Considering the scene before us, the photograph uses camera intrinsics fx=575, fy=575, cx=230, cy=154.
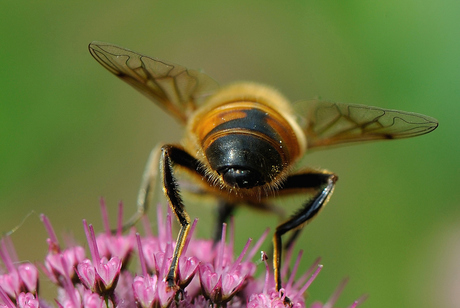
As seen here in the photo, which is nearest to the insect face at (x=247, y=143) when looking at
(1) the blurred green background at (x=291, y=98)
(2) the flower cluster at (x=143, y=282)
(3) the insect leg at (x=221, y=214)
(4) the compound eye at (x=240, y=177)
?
(4) the compound eye at (x=240, y=177)

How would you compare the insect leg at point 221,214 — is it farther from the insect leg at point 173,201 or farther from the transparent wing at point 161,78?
the insect leg at point 173,201

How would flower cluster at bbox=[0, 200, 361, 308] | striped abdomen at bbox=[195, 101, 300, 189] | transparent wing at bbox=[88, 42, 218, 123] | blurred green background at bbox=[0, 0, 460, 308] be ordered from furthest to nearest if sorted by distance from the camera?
blurred green background at bbox=[0, 0, 460, 308] < transparent wing at bbox=[88, 42, 218, 123] < flower cluster at bbox=[0, 200, 361, 308] < striped abdomen at bbox=[195, 101, 300, 189]

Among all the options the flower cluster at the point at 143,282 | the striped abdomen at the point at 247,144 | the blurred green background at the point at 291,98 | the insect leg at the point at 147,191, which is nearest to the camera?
the striped abdomen at the point at 247,144

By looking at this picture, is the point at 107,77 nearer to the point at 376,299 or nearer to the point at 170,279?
the point at 376,299

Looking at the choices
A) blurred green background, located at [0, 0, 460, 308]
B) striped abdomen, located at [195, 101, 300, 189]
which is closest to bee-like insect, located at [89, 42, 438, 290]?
striped abdomen, located at [195, 101, 300, 189]

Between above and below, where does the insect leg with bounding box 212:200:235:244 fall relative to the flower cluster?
above

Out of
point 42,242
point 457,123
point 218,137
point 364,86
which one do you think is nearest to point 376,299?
point 457,123

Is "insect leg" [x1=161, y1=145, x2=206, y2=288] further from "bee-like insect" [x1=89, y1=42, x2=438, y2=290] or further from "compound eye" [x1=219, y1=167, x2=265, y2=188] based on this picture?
"compound eye" [x1=219, y1=167, x2=265, y2=188]

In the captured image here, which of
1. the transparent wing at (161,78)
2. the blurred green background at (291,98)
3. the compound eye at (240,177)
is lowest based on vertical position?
the compound eye at (240,177)
